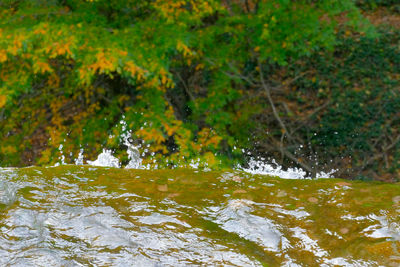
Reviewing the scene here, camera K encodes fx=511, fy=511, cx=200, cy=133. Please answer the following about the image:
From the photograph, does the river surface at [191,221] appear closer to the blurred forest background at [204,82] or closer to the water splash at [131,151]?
the blurred forest background at [204,82]

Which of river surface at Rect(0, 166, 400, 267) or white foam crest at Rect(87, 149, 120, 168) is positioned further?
white foam crest at Rect(87, 149, 120, 168)

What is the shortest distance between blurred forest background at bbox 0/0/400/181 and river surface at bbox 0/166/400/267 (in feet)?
8.58

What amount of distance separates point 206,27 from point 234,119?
170cm

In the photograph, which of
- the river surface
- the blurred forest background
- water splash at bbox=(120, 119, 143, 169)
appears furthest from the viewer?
water splash at bbox=(120, 119, 143, 169)

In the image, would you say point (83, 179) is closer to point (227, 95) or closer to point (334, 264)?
point (334, 264)

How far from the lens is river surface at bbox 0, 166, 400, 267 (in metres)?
1.86

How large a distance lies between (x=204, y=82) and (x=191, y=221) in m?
6.94

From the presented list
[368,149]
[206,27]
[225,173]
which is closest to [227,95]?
[206,27]

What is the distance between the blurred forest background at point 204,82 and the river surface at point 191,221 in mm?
2615

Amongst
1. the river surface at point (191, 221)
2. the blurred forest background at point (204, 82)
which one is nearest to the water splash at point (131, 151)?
the blurred forest background at point (204, 82)

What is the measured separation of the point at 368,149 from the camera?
8617mm

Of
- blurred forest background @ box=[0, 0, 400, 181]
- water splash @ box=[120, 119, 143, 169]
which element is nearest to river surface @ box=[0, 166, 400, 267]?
blurred forest background @ box=[0, 0, 400, 181]

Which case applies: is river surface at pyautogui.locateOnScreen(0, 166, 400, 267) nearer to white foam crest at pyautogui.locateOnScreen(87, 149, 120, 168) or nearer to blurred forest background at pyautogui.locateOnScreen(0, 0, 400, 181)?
blurred forest background at pyautogui.locateOnScreen(0, 0, 400, 181)

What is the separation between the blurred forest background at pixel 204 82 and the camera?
18.1 feet
